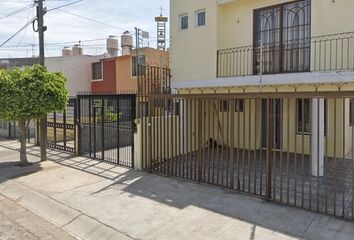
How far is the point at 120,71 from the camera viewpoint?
22641 mm

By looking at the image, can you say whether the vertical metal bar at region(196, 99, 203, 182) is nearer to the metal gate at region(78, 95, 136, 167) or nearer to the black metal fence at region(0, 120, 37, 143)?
the metal gate at region(78, 95, 136, 167)

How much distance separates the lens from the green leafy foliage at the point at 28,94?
31.9 ft

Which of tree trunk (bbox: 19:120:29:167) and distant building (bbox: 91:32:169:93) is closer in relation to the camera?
tree trunk (bbox: 19:120:29:167)

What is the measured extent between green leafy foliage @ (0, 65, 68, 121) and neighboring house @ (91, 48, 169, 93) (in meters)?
10.6

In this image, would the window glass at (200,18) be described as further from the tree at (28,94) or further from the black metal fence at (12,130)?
the black metal fence at (12,130)

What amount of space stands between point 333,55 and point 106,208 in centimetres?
773

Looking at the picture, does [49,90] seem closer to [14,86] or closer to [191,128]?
[14,86]

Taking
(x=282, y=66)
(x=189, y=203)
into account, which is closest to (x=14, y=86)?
(x=189, y=203)

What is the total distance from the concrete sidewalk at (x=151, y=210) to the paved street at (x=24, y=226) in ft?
0.53

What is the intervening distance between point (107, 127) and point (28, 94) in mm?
2855

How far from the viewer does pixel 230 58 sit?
11.6 m

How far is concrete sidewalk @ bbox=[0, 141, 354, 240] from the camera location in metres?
5.48

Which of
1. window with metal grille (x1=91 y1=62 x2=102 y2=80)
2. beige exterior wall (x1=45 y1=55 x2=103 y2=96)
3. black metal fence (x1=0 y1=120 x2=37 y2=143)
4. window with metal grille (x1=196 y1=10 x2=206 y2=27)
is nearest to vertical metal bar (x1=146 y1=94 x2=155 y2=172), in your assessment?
window with metal grille (x1=196 y1=10 x2=206 y2=27)

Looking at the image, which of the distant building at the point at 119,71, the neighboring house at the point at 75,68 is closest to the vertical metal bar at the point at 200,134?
the distant building at the point at 119,71
